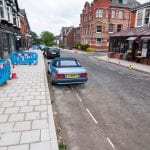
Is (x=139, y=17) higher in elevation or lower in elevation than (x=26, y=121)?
higher

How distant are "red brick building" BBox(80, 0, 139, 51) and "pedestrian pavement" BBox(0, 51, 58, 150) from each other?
33834 mm

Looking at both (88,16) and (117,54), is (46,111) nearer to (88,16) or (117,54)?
(117,54)

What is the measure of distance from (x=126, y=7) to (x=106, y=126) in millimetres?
41652

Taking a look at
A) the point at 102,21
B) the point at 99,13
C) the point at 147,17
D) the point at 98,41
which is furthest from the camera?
the point at 98,41

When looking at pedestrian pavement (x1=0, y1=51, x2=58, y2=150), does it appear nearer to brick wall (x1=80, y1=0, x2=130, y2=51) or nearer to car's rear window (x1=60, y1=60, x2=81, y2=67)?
car's rear window (x1=60, y1=60, x2=81, y2=67)

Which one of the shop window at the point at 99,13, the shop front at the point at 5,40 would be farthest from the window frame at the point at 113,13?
the shop front at the point at 5,40

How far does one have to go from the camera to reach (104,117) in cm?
484

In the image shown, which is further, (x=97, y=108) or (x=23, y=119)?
(x=97, y=108)

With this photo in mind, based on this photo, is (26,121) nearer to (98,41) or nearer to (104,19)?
(98,41)

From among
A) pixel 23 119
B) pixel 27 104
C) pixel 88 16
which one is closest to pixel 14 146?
pixel 23 119

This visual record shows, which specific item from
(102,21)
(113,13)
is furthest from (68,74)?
(113,13)

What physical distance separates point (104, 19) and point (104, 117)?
36524 millimetres

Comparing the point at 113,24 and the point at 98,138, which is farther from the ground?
the point at 113,24

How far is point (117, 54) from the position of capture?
22531mm
